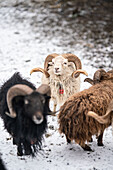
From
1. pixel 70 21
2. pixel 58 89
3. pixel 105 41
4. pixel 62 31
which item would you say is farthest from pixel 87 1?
pixel 58 89

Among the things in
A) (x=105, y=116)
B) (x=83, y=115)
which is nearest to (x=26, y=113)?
(x=83, y=115)

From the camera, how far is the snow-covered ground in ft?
17.0

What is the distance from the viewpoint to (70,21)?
1505 centimetres

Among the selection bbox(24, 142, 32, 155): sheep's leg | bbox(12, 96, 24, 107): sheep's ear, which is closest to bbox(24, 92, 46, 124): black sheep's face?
bbox(12, 96, 24, 107): sheep's ear

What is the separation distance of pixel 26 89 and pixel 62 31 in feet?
33.7

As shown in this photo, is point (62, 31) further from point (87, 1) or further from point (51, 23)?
point (87, 1)

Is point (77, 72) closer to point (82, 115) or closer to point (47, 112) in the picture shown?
point (82, 115)

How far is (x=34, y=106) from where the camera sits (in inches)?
171

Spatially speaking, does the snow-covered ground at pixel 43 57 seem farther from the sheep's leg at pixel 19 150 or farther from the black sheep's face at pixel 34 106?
the black sheep's face at pixel 34 106

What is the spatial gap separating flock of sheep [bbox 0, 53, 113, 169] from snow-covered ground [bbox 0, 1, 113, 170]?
27 centimetres

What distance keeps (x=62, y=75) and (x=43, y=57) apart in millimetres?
4920

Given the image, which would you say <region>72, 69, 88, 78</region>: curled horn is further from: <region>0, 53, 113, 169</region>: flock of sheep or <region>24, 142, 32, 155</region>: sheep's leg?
<region>24, 142, 32, 155</region>: sheep's leg

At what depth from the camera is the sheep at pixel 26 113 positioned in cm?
439

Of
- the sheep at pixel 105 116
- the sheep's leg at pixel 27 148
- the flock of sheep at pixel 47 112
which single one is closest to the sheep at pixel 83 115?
the flock of sheep at pixel 47 112
